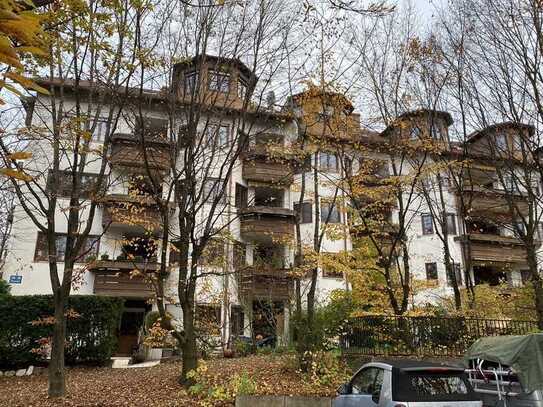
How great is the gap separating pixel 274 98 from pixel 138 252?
18623mm

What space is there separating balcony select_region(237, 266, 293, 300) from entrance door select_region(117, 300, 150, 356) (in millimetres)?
7284

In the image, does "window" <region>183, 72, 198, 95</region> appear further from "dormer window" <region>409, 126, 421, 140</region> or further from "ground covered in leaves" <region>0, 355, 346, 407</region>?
"dormer window" <region>409, 126, 421, 140</region>

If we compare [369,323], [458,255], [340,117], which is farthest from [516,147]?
[458,255]

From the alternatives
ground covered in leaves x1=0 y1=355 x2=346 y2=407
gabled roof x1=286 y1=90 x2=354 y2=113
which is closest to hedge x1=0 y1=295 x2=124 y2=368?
ground covered in leaves x1=0 y1=355 x2=346 y2=407

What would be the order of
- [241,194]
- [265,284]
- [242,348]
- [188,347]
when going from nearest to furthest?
1. [188,347]
2. [242,348]
3. [265,284]
4. [241,194]

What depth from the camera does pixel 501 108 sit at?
14.2m

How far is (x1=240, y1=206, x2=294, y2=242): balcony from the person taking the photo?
28141mm

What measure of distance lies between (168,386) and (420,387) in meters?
7.63

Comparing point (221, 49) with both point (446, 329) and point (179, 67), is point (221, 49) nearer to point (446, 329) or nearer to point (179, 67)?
point (179, 67)

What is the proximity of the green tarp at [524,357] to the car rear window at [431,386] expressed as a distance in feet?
4.90

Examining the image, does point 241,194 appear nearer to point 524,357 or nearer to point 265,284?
point 265,284

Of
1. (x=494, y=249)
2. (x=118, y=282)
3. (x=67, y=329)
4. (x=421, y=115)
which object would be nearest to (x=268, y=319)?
(x=118, y=282)

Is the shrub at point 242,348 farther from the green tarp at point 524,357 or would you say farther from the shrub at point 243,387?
the green tarp at point 524,357

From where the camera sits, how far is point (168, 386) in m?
12.4
